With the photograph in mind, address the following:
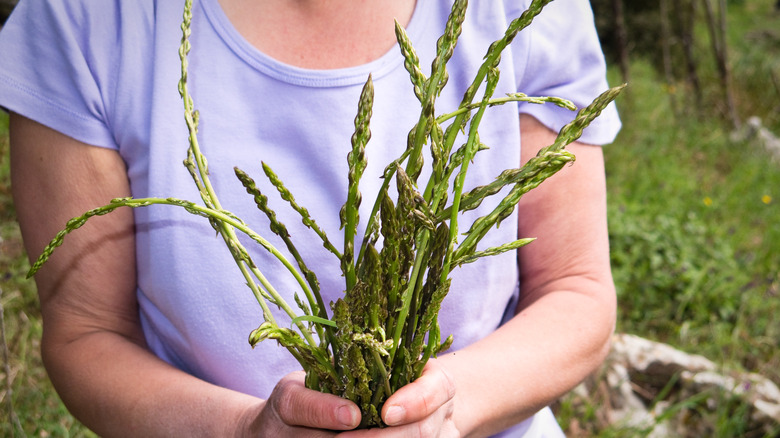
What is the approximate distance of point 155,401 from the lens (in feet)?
3.37

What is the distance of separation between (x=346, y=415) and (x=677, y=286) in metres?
2.85

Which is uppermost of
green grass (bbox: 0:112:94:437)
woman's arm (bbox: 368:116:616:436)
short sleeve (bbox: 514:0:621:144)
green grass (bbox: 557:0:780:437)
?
short sleeve (bbox: 514:0:621:144)

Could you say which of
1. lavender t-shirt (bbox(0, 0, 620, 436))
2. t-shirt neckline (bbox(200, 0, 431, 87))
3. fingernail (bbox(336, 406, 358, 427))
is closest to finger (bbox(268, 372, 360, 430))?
fingernail (bbox(336, 406, 358, 427))

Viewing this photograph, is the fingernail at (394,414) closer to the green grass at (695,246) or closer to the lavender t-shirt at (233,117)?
the lavender t-shirt at (233,117)

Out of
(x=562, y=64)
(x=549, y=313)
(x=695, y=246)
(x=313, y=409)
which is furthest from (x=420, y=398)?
(x=695, y=246)

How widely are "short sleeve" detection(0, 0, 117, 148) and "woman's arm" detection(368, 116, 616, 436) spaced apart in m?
0.66

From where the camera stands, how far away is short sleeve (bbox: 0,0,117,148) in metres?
0.99

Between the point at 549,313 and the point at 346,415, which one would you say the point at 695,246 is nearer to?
the point at 549,313

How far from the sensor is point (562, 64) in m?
1.14

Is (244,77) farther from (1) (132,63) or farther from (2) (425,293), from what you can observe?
(2) (425,293)

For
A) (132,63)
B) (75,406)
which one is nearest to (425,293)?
(132,63)

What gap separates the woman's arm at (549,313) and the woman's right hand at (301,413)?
0.27 metres

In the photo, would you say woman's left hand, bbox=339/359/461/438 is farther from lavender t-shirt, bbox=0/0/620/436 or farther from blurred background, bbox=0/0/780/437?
blurred background, bbox=0/0/780/437

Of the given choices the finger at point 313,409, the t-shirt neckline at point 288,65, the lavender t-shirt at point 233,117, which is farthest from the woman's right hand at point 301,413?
the t-shirt neckline at point 288,65
